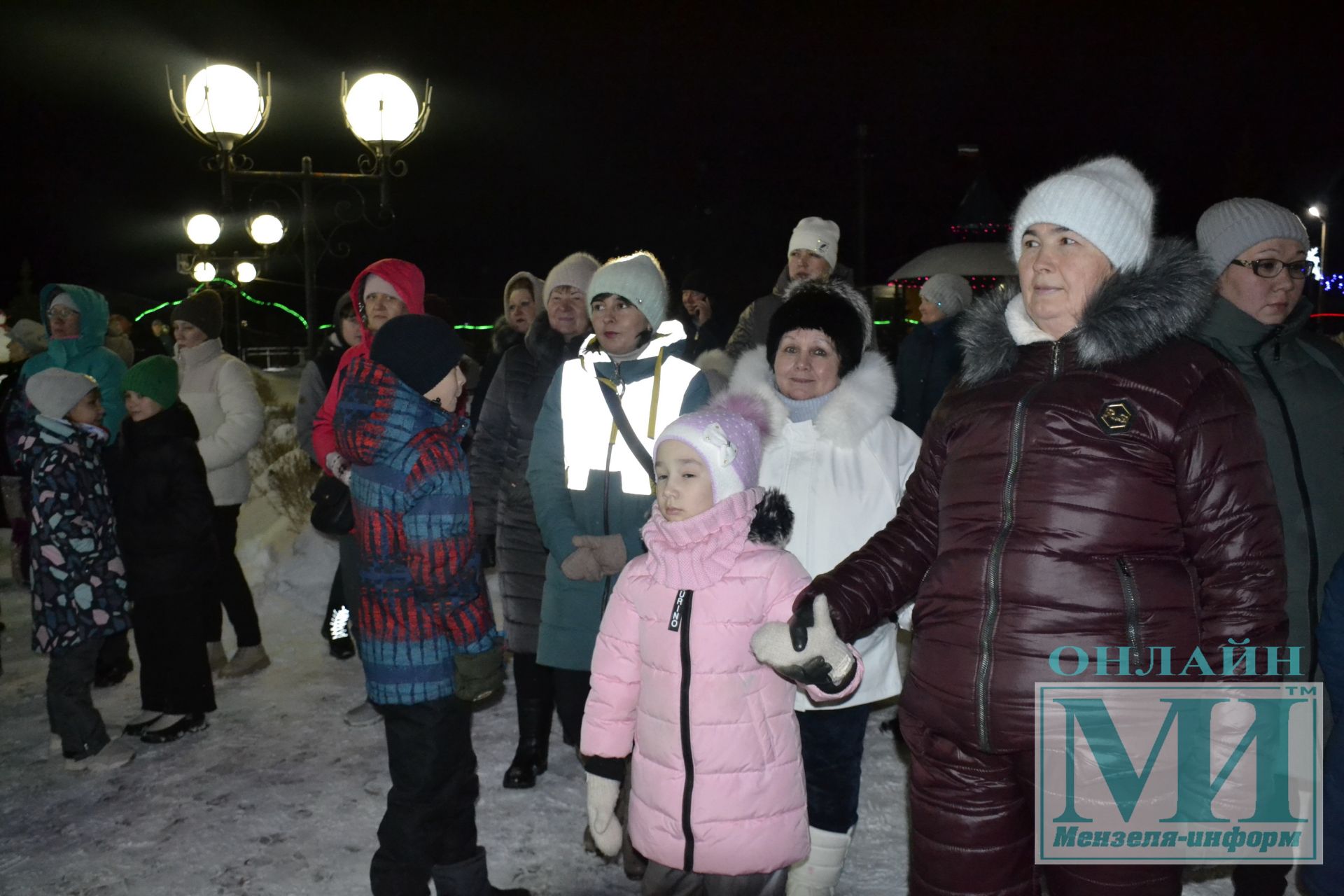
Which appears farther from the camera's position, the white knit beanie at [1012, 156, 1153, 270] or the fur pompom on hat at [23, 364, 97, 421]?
the fur pompom on hat at [23, 364, 97, 421]

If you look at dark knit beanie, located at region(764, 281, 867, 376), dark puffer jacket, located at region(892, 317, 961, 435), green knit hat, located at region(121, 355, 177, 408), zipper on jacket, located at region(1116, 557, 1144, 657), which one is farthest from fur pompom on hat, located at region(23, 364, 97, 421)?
zipper on jacket, located at region(1116, 557, 1144, 657)

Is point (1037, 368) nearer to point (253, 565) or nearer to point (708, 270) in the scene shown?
point (708, 270)

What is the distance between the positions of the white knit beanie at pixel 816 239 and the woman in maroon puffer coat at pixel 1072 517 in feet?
10.3

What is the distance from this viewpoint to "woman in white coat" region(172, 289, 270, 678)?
5.77 meters

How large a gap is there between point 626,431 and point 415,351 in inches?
35.2

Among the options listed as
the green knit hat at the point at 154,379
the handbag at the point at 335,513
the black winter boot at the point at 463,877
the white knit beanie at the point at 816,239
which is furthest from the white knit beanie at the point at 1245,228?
the green knit hat at the point at 154,379

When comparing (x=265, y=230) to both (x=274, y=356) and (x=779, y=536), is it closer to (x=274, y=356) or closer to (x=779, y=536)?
(x=779, y=536)

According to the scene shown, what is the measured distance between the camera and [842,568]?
8.45 feet

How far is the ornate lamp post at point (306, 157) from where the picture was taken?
23.7 feet

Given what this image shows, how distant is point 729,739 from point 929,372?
153 inches

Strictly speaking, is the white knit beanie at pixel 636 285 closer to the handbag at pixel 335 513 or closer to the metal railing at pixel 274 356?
the handbag at pixel 335 513

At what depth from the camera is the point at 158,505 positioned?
15.9 ft

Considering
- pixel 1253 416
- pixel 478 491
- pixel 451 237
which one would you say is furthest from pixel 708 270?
pixel 451 237

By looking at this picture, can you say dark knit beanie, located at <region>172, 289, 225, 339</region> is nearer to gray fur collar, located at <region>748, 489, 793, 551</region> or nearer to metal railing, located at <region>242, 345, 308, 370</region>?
gray fur collar, located at <region>748, 489, 793, 551</region>
